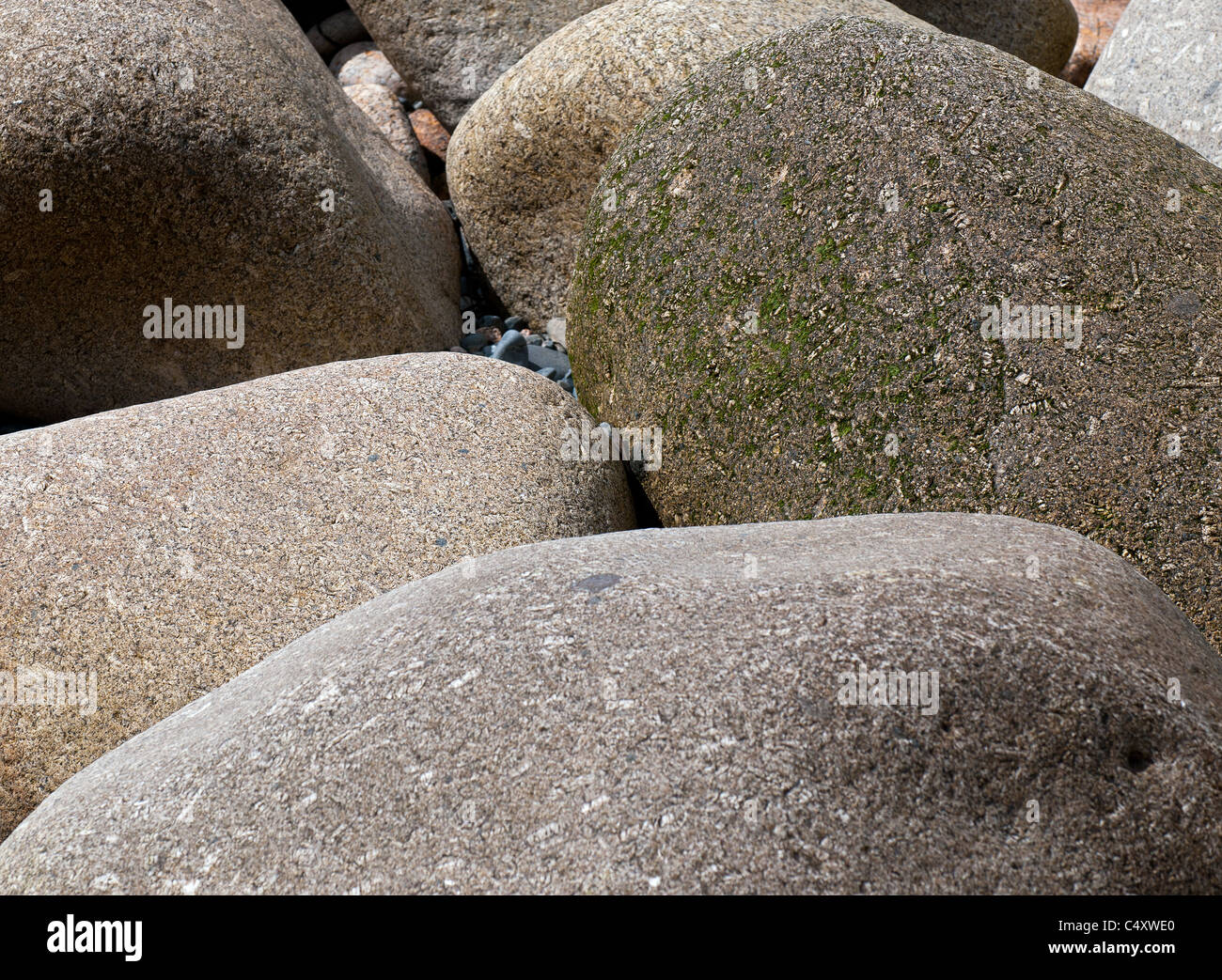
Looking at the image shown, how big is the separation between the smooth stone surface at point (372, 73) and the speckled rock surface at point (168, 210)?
1686mm

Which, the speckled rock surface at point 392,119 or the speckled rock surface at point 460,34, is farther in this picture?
the speckled rock surface at point 392,119

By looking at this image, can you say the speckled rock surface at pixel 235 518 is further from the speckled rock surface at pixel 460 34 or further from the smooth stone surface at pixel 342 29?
the smooth stone surface at pixel 342 29

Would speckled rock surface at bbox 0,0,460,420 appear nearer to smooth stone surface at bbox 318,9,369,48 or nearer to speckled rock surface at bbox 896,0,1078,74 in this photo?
smooth stone surface at bbox 318,9,369,48

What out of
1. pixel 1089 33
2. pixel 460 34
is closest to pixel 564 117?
pixel 460 34

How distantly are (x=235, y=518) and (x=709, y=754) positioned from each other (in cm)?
165

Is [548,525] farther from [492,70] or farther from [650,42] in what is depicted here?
[492,70]

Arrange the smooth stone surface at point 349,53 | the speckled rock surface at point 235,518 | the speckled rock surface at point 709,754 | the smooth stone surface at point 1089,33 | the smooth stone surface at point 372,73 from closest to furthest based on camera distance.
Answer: the speckled rock surface at point 709,754, the speckled rock surface at point 235,518, the smooth stone surface at point 372,73, the smooth stone surface at point 349,53, the smooth stone surface at point 1089,33

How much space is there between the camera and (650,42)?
4105 mm

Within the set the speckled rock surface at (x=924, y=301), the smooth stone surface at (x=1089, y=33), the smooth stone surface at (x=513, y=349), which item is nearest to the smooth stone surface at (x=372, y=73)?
the smooth stone surface at (x=513, y=349)

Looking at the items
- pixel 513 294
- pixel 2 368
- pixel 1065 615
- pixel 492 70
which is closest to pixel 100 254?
pixel 2 368

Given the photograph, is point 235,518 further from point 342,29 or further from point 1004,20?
point 1004,20

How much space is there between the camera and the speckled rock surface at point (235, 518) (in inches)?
102

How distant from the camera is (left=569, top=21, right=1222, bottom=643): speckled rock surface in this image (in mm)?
2615
